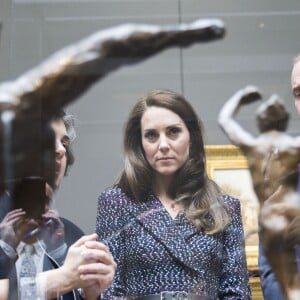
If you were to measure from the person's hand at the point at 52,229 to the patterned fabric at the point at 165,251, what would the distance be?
6 cm

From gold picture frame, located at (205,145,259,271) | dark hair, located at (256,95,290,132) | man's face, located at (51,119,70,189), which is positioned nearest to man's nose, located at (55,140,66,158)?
man's face, located at (51,119,70,189)

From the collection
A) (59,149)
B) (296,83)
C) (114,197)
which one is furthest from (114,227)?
(296,83)

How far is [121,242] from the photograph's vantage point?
107 cm

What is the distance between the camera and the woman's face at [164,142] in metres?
1.09

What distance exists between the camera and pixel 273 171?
1.12 m

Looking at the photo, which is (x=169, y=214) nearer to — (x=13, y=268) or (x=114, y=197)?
(x=114, y=197)

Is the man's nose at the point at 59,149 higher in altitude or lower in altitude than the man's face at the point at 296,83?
lower

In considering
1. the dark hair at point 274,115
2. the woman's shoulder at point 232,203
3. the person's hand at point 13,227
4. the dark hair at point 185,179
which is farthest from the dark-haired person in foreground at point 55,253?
the dark hair at point 274,115

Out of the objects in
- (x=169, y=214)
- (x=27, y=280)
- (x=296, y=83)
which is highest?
(x=296, y=83)

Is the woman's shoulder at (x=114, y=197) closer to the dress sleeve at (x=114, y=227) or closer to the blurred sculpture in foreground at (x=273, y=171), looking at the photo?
the dress sleeve at (x=114, y=227)

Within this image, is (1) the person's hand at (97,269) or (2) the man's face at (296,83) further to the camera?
(2) the man's face at (296,83)

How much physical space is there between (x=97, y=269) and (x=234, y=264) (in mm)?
230

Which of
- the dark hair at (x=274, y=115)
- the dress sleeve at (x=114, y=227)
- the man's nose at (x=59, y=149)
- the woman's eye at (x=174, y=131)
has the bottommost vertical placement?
the dress sleeve at (x=114, y=227)

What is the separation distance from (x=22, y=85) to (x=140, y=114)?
209 mm
